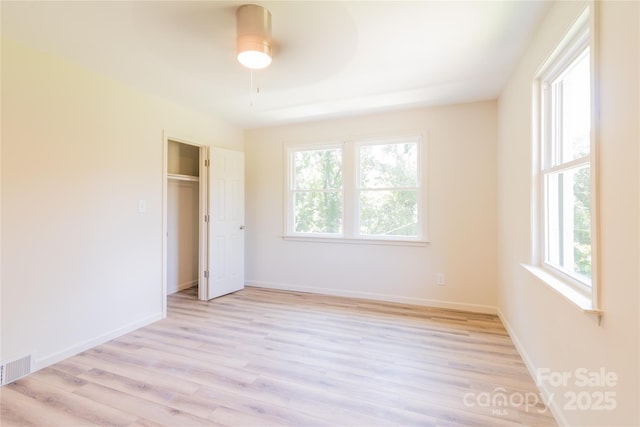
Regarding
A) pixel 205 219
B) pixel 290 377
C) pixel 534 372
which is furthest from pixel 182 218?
pixel 534 372

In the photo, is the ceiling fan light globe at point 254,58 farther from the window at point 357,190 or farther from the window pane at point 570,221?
the window at point 357,190

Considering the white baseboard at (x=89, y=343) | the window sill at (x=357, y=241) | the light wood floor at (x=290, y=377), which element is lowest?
the light wood floor at (x=290, y=377)

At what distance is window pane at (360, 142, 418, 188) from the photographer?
149 inches

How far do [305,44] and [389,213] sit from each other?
2303mm

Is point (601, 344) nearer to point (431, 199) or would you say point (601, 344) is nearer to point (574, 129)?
point (574, 129)

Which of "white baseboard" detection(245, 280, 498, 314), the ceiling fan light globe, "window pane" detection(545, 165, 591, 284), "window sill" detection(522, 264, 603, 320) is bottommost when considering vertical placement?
"white baseboard" detection(245, 280, 498, 314)

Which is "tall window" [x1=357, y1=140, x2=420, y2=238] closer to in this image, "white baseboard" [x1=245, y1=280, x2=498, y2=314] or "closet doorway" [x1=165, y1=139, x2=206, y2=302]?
"white baseboard" [x1=245, y1=280, x2=498, y2=314]

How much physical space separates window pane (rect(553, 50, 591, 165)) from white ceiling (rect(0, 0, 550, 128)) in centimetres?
45

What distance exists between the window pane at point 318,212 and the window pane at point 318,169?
11 cm

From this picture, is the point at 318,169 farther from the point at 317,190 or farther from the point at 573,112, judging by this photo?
the point at 573,112

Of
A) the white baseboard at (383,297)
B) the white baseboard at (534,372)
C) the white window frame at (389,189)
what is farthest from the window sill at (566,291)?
the white window frame at (389,189)

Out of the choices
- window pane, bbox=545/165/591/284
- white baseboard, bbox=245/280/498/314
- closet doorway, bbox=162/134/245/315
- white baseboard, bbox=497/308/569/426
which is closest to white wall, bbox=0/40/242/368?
closet doorway, bbox=162/134/245/315

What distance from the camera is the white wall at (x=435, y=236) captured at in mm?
3438

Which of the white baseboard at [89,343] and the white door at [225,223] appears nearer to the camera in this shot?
the white baseboard at [89,343]
